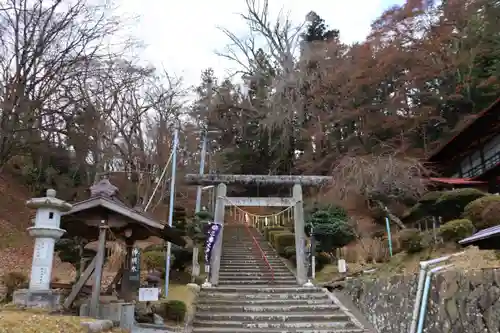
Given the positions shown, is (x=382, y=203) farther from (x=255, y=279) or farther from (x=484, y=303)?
(x=484, y=303)

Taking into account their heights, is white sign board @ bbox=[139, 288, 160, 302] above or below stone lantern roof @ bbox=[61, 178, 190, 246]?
below

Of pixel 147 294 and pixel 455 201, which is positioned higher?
pixel 455 201

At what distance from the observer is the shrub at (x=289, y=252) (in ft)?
55.2

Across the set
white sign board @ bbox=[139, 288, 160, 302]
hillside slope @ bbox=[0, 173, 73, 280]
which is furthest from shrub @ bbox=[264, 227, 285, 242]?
white sign board @ bbox=[139, 288, 160, 302]

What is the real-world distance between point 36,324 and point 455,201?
40.4ft

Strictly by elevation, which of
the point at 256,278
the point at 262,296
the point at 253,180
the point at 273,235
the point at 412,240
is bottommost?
the point at 262,296

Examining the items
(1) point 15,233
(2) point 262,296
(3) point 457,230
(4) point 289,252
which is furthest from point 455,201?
(1) point 15,233

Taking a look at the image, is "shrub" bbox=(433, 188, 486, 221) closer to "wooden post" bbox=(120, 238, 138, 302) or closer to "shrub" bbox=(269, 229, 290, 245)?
"shrub" bbox=(269, 229, 290, 245)

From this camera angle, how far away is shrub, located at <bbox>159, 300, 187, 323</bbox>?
Result: 31.1ft

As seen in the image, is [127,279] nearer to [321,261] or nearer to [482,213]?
[321,261]

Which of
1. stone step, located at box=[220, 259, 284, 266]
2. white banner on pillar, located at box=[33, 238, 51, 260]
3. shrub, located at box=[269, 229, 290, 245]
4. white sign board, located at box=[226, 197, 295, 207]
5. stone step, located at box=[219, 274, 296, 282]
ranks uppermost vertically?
white sign board, located at box=[226, 197, 295, 207]

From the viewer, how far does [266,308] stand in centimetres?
1066

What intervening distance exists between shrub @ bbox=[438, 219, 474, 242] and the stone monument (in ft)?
28.4

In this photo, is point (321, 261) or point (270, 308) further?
point (321, 261)
